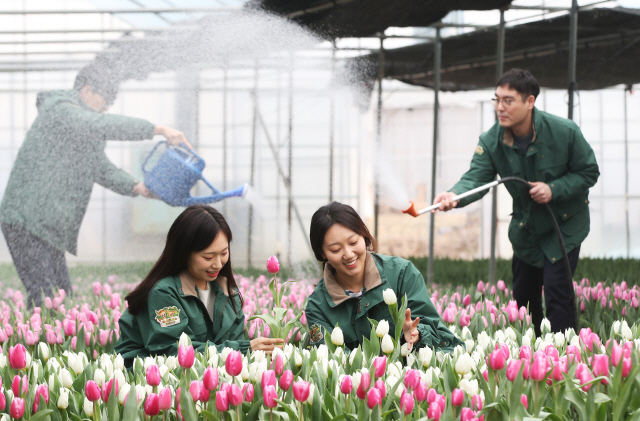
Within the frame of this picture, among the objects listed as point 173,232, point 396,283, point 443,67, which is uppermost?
point 443,67

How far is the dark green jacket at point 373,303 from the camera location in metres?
2.16

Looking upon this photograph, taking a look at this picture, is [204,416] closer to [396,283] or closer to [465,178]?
[396,283]

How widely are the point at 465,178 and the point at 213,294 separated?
1.38 meters

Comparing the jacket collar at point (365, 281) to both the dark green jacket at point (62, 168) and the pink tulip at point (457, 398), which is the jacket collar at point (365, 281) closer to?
the pink tulip at point (457, 398)

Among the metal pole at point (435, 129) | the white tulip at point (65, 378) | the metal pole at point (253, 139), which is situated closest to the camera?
the white tulip at point (65, 378)

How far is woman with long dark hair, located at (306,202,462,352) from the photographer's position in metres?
2.13

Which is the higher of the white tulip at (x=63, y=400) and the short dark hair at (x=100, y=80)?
the short dark hair at (x=100, y=80)

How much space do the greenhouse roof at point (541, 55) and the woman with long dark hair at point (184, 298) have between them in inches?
164

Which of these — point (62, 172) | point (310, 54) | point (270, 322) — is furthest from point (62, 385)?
point (310, 54)

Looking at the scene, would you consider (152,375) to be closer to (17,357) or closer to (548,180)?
(17,357)

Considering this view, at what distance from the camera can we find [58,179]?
4.57 m

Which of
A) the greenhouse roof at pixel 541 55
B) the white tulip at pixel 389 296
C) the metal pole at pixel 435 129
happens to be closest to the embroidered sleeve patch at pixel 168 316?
the white tulip at pixel 389 296

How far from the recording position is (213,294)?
2.31 meters

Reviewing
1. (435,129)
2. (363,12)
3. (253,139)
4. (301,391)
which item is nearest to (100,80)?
(253,139)
